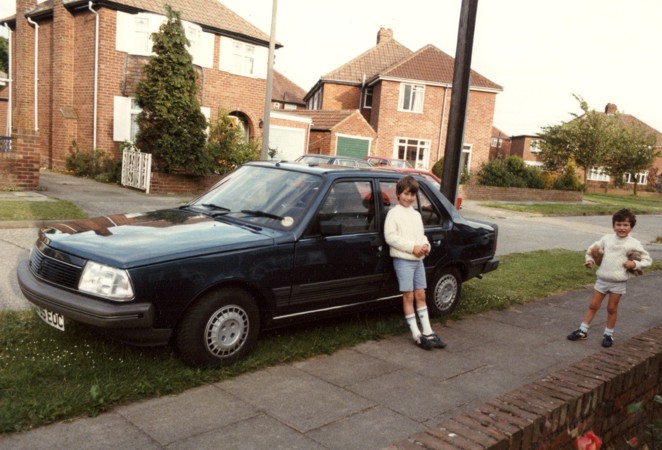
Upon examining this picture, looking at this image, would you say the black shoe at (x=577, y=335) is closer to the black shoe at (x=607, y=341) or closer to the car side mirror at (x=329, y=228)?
the black shoe at (x=607, y=341)

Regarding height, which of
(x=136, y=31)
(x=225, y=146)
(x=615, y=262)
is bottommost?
(x=615, y=262)

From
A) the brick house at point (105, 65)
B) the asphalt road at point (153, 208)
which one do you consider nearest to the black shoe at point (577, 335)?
the asphalt road at point (153, 208)

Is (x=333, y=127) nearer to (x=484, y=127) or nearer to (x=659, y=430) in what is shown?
(x=484, y=127)

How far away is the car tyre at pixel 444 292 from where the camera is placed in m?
6.29

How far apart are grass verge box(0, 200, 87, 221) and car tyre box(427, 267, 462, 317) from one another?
24.8 ft

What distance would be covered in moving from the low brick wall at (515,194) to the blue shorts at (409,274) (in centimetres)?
2126

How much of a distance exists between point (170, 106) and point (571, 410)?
1651 centimetres

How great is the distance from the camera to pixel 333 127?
32.5 meters

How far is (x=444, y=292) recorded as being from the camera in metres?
6.44

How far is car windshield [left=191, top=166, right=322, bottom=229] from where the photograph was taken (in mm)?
5152

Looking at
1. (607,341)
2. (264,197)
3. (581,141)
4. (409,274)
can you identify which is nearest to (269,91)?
(264,197)

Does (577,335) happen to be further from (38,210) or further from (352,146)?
(352,146)

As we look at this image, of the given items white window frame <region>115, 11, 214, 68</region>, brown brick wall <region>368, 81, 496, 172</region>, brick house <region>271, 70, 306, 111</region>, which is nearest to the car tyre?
white window frame <region>115, 11, 214, 68</region>

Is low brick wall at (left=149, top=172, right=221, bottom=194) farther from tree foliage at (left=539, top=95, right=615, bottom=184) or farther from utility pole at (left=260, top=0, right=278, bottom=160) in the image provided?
tree foliage at (left=539, top=95, right=615, bottom=184)
